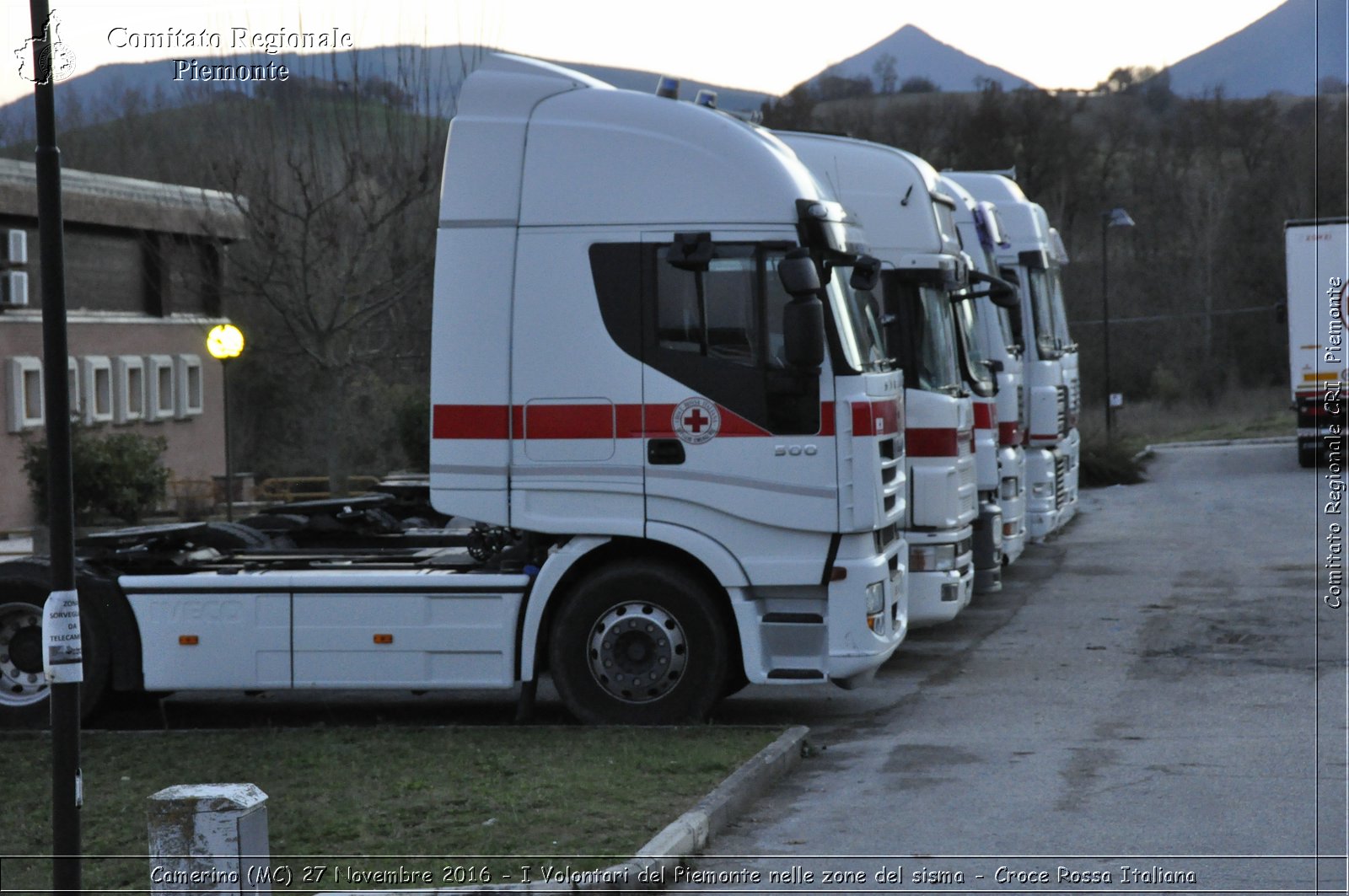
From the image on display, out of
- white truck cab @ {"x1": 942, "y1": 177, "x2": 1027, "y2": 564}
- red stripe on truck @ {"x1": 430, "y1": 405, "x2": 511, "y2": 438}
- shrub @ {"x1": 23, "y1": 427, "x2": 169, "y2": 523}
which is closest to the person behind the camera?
red stripe on truck @ {"x1": 430, "y1": 405, "x2": 511, "y2": 438}

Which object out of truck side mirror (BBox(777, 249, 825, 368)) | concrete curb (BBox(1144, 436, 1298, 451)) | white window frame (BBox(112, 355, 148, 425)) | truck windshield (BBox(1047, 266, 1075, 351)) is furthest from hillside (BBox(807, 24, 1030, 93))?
truck side mirror (BBox(777, 249, 825, 368))

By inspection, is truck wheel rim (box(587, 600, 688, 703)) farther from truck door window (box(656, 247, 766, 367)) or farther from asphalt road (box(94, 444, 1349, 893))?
truck door window (box(656, 247, 766, 367))

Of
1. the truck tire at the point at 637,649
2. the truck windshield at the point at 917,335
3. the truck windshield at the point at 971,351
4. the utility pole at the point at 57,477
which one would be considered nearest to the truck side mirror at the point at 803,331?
the truck tire at the point at 637,649

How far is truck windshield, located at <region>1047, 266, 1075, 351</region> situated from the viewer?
752 inches

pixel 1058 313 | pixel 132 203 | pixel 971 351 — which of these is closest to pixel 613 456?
pixel 971 351

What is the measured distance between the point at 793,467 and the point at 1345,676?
4.90 meters

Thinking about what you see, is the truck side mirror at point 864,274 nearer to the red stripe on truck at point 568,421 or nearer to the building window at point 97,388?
the red stripe on truck at point 568,421

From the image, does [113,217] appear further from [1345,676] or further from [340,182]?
[1345,676]

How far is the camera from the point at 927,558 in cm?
1198

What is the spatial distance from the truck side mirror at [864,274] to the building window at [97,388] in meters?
28.5

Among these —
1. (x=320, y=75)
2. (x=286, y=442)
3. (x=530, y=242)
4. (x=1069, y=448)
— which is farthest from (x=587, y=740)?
(x=286, y=442)

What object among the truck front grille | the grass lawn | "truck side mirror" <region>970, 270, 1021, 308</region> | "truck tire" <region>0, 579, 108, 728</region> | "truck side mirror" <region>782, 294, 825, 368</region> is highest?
"truck side mirror" <region>970, 270, 1021, 308</region>

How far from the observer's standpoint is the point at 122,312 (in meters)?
38.3

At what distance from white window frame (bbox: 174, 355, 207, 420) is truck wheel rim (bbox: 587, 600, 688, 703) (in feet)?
109
